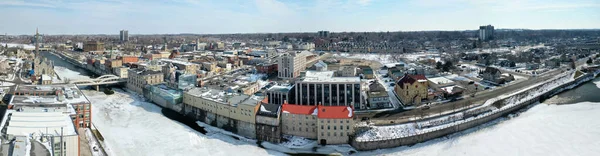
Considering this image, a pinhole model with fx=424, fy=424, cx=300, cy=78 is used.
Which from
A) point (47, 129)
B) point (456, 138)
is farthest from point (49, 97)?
point (456, 138)

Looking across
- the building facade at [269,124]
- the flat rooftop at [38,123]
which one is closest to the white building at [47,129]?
Result: the flat rooftop at [38,123]

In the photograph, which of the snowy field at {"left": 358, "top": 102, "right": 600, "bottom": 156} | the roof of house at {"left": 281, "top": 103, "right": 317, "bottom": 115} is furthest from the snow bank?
the roof of house at {"left": 281, "top": 103, "right": 317, "bottom": 115}

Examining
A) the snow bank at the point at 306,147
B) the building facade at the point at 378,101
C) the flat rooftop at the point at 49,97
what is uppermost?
the flat rooftop at the point at 49,97

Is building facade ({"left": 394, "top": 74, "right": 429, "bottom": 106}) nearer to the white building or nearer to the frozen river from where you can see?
the frozen river

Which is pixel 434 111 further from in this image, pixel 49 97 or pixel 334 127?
pixel 49 97

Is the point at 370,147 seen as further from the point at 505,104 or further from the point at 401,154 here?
the point at 505,104

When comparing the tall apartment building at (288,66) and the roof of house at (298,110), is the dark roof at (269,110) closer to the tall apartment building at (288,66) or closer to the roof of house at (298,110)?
the roof of house at (298,110)
